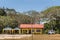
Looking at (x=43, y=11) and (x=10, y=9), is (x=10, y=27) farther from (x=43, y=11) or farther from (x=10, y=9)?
(x=43, y=11)

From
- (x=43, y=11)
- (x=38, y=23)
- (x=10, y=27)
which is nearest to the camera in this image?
(x=10, y=27)

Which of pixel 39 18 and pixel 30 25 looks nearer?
pixel 30 25

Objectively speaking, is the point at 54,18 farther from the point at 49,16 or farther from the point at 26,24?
the point at 26,24

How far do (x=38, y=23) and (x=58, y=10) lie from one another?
327 centimetres

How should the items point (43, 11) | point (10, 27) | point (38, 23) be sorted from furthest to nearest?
1. point (43, 11)
2. point (38, 23)
3. point (10, 27)

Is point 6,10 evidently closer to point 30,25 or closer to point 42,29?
point 30,25

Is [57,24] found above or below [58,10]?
below

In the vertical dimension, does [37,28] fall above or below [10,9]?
below

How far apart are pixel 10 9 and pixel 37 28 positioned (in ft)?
13.0

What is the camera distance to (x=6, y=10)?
2288cm

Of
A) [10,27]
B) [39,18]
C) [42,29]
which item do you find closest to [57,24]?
[42,29]

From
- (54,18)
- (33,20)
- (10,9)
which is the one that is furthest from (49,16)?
(10,9)

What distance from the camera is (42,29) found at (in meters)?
21.3

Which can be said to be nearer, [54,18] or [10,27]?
[10,27]
